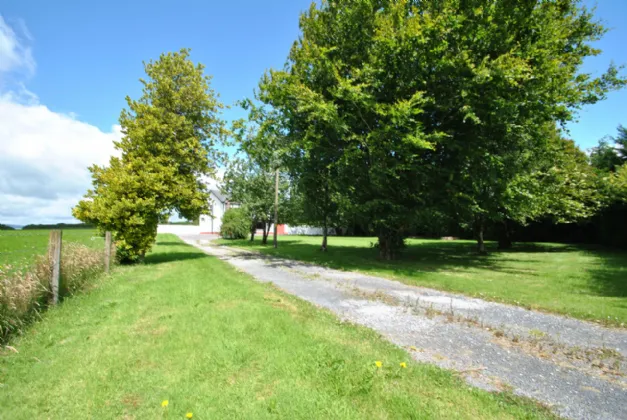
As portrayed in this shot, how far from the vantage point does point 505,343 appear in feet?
14.9

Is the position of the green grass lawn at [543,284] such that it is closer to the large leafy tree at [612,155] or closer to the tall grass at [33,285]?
the tall grass at [33,285]

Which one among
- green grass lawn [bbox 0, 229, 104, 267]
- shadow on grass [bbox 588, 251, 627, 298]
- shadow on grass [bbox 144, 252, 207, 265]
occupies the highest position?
green grass lawn [bbox 0, 229, 104, 267]

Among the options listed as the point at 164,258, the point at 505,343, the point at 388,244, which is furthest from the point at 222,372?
the point at 164,258

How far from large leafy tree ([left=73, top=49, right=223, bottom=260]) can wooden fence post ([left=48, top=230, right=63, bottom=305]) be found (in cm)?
531

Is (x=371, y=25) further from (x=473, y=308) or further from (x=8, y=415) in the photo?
(x=8, y=415)

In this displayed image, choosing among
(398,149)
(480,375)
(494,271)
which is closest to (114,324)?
(480,375)

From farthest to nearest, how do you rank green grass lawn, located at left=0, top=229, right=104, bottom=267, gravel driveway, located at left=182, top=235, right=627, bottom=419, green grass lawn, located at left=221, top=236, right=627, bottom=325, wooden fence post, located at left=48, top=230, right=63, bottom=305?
1. green grass lawn, located at left=0, top=229, right=104, bottom=267
2. green grass lawn, located at left=221, top=236, right=627, bottom=325
3. wooden fence post, located at left=48, top=230, right=63, bottom=305
4. gravel driveway, located at left=182, top=235, right=627, bottom=419

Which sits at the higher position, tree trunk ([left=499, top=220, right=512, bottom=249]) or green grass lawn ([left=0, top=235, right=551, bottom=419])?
tree trunk ([left=499, top=220, right=512, bottom=249])

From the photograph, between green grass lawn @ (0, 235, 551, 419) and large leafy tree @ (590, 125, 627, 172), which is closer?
green grass lawn @ (0, 235, 551, 419)

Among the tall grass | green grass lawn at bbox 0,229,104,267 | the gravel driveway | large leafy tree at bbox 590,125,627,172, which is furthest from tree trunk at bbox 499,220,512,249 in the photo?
the tall grass

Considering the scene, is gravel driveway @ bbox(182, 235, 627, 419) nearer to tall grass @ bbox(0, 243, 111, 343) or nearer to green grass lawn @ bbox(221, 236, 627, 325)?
green grass lawn @ bbox(221, 236, 627, 325)

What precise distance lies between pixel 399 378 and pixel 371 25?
42.7 feet

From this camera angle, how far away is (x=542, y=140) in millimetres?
12672

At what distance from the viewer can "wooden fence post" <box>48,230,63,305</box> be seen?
6.19m
